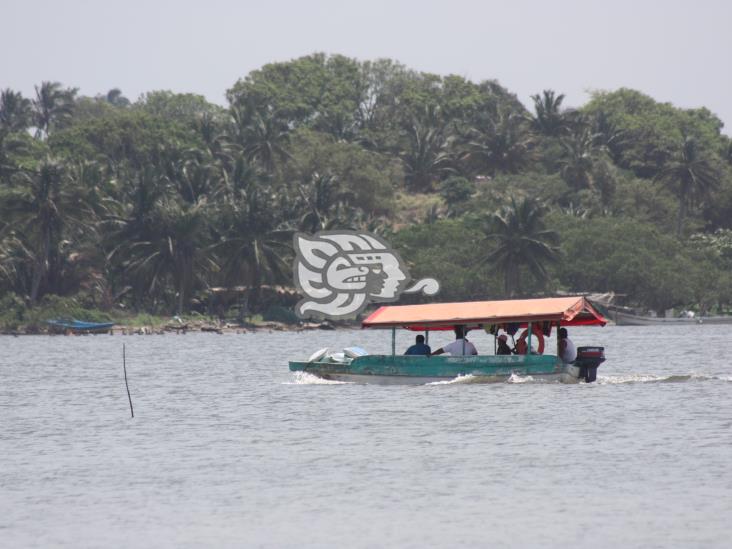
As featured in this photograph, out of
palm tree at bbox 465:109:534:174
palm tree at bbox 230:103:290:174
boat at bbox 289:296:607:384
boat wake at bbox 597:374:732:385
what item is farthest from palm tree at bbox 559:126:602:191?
boat at bbox 289:296:607:384

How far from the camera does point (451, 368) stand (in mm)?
35156

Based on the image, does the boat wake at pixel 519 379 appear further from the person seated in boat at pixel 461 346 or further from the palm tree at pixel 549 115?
the palm tree at pixel 549 115

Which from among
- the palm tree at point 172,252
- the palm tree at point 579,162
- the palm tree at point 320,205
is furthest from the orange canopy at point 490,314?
the palm tree at point 579,162

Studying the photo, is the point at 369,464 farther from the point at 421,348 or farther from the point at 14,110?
the point at 14,110

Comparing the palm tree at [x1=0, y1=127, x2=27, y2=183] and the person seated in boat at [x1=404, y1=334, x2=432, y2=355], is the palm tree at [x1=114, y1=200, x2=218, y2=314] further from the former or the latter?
the person seated in boat at [x1=404, y1=334, x2=432, y2=355]

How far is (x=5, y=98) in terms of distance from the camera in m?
141

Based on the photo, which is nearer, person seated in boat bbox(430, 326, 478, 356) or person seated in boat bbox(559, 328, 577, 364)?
person seated in boat bbox(559, 328, 577, 364)

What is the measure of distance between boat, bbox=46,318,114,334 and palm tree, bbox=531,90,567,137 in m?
52.8

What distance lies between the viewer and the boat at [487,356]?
111 ft

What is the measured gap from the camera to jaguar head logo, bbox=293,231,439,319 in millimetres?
93188

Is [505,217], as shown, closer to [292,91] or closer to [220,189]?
[220,189]

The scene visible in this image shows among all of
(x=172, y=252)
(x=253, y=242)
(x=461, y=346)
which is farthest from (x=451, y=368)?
(x=253, y=242)

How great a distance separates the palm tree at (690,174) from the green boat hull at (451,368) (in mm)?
73015

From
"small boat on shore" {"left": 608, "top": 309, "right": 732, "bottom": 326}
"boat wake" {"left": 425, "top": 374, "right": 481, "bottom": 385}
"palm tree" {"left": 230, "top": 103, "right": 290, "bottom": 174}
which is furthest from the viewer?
"palm tree" {"left": 230, "top": 103, "right": 290, "bottom": 174}
